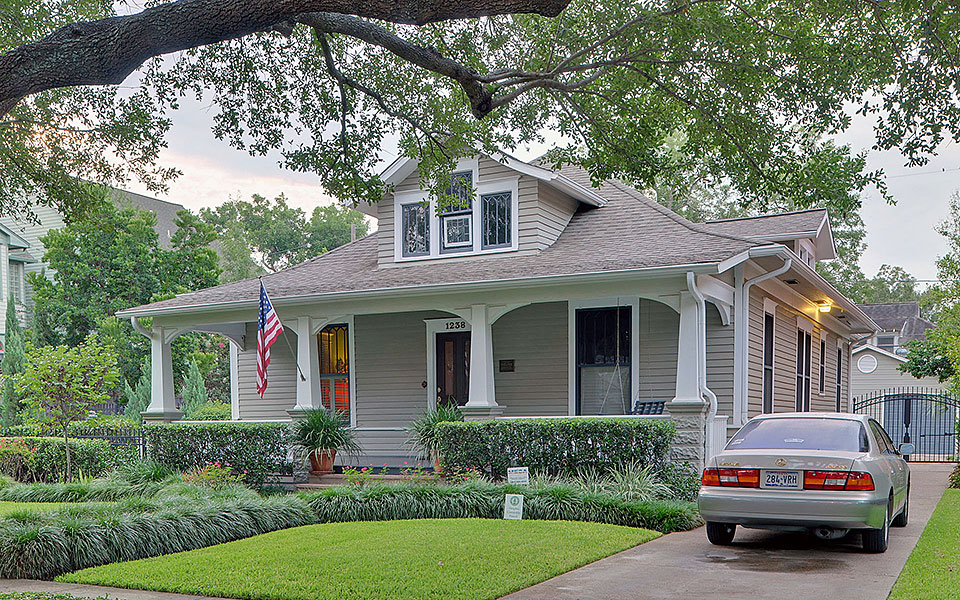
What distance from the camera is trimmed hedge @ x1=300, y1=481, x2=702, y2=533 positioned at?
1038cm

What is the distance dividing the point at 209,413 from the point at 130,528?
48.9ft

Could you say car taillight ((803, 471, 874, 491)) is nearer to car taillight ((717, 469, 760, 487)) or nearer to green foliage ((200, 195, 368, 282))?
car taillight ((717, 469, 760, 487))

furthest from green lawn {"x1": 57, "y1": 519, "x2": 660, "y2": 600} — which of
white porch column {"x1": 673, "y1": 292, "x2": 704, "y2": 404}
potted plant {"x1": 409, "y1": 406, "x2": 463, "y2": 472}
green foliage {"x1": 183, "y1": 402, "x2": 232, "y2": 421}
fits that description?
green foliage {"x1": 183, "y1": 402, "x2": 232, "y2": 421}

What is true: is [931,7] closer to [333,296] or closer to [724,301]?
[724,301]

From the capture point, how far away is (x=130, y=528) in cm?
898

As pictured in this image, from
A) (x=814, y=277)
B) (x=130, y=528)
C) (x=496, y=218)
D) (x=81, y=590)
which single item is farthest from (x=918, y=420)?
(x=81, y=590)

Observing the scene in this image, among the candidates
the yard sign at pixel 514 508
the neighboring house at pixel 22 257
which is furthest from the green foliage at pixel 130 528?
the neighboring house at pixel 22 257

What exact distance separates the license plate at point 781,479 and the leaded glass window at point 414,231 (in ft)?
30.2

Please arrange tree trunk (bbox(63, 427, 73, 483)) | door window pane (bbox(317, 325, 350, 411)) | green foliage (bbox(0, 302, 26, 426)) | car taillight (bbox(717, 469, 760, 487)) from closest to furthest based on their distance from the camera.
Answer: car taillight (bbox(717, 469, 760, 487))
tree trunk (bbox(63, 427, 73, 483))
door window pane (bbox(317, 325, 350, 411))
green foliage (bbox(0, 302, 26, 426))

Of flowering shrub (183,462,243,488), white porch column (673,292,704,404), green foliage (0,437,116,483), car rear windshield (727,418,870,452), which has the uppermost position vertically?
white porch column (673,292,704,404)

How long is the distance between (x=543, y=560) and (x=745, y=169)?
521cm

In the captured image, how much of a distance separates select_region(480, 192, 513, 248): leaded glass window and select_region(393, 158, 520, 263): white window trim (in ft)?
0.22

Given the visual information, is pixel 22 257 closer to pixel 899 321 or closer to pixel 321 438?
pixel 321 438

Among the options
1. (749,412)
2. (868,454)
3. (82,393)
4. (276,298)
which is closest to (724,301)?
(749,412)
